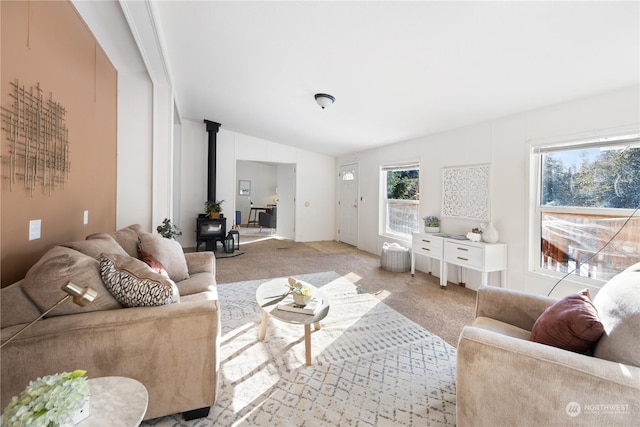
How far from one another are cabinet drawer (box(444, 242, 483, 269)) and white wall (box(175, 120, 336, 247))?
397 centimetres

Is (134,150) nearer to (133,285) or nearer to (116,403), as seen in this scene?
(133,285)

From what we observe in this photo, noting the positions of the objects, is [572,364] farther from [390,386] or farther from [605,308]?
[390,386]

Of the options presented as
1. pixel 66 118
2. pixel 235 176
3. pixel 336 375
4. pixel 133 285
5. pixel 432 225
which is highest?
pixel 235 176

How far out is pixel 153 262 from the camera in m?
2.04

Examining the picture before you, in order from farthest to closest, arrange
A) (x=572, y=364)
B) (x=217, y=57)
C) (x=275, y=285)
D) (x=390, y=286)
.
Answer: (x=390, y=286)
(x=217, y=57)
(x=275, y=285)
(x=572, y=364)

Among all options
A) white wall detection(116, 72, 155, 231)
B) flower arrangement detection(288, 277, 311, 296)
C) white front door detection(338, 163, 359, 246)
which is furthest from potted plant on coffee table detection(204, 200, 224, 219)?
flower arrangement detection(288, 277, 311, 296)

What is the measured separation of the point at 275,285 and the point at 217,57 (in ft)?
8.23

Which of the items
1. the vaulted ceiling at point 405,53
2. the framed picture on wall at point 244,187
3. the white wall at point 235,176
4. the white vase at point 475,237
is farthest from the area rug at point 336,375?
the framed picture on wall at point 244,187

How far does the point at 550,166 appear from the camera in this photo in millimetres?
2961

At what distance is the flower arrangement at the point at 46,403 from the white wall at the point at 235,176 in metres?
5.70

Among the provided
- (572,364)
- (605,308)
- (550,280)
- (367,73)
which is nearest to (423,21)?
(367,73)

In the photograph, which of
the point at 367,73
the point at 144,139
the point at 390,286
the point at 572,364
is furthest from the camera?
the point at 390,286

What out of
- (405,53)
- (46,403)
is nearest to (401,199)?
(405,53)

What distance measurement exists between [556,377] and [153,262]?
7.65 ft
